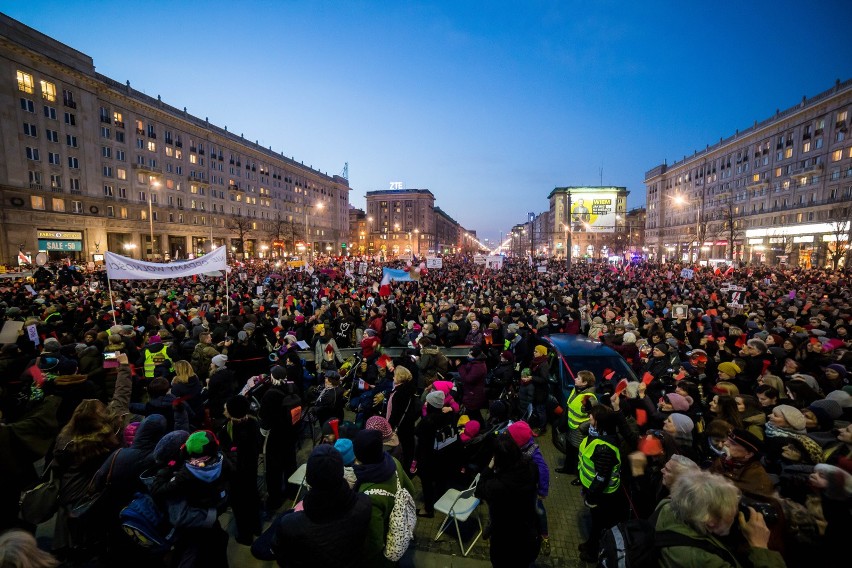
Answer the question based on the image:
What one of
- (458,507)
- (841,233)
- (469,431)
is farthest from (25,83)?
(841,233)

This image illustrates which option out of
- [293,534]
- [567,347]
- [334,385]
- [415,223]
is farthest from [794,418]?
[415,223]

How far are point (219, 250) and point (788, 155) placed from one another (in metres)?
81.0

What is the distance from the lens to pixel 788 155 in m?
59.5

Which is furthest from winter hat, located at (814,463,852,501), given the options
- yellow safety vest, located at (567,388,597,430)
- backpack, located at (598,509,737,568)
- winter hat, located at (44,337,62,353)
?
winter hat, located at (44,337,62,353)

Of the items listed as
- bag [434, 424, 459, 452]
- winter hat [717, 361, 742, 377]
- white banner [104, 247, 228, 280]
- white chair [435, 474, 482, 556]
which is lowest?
white chair [435, 474, 482, 556]

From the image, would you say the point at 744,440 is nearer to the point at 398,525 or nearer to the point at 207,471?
the point at 398,525

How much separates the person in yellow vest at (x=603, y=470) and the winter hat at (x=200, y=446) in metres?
3.60

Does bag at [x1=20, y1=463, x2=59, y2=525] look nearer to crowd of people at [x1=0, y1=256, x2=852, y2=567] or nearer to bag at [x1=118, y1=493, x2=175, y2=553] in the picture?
crowd of people at [x1=0, y1=256, x2=852, y2=567]

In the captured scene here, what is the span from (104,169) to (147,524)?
64394 millimetres

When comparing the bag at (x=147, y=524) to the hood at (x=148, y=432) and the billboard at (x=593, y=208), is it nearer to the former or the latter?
the hood at (x=148, y=432)

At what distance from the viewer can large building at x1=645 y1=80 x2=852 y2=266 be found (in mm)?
48981

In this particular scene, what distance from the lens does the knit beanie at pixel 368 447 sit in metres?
2.95

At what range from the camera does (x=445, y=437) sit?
4.91 metres

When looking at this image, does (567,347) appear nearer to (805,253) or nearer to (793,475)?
(793,475)
